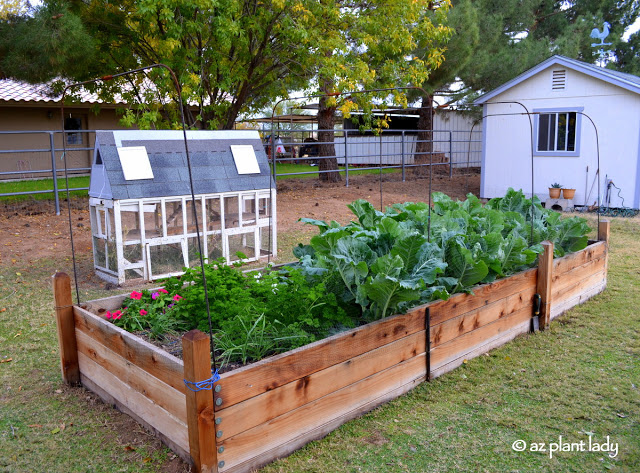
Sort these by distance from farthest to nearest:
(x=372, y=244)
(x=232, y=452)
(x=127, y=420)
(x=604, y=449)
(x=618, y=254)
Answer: (x=618, y=254) → (x=372, y=244) → (x=127, y=420) → (x=604, y=449) → (x=232, y=452)

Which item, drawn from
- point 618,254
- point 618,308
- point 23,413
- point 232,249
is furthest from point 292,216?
point 23,413

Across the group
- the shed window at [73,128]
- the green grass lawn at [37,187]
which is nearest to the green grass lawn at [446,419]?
the green grass lawn at [37,187]

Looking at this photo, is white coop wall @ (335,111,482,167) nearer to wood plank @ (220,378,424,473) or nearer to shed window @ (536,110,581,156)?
shed window @ (536,110,581,156)

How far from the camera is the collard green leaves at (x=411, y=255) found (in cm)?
303

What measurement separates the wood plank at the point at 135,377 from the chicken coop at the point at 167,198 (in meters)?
2.06

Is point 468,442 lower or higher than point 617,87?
lower

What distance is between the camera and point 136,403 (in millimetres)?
2826

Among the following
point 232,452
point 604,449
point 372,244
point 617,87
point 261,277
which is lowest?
point 604,449

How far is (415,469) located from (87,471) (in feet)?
4.88

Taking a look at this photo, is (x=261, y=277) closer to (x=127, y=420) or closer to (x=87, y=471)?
(x=127, y=420)

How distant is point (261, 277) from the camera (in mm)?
3697

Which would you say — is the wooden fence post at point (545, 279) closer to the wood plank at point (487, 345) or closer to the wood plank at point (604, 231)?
the wood plank at point (487, 345)

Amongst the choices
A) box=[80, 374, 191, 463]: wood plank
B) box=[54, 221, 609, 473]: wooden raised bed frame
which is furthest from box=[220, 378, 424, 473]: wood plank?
box=[80, 374, 191, 463]: wood plank

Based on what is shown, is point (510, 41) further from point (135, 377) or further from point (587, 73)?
point (135, 377)
